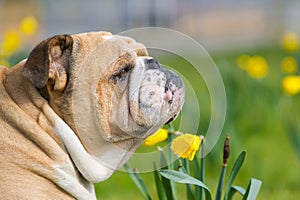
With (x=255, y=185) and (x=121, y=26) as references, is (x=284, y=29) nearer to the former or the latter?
(x=121, y=26)

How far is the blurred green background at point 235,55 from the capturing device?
Answer: 199 inches

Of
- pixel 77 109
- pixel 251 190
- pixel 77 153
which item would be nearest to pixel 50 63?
pixel 77 109

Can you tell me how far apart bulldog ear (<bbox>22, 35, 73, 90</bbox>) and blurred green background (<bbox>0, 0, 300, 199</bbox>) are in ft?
2.63

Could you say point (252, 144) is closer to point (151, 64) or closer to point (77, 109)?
point (151, 64)

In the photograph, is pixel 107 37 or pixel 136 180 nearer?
pixel 107 37

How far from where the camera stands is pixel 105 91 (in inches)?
125

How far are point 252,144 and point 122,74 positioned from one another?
2964 millimetres

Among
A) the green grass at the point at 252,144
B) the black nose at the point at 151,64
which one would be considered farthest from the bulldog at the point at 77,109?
the green grass at the point at 252,144

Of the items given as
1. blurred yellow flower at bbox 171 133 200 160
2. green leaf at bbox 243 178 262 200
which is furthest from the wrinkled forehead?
green leaf at bbox 243 178 262 200

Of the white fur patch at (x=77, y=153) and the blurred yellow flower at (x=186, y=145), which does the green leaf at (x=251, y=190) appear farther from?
the white fur patch at (x=77, y=153)

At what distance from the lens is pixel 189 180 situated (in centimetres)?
298

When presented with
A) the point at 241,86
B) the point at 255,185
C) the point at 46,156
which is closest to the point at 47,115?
the point at 46,156

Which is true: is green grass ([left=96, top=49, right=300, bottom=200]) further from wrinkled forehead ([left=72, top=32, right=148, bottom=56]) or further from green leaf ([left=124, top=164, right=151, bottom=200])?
wrinkled forehead ([left=72, top=32, right=148, bottom=56])

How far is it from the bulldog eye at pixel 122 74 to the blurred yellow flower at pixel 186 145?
342 millimetres
